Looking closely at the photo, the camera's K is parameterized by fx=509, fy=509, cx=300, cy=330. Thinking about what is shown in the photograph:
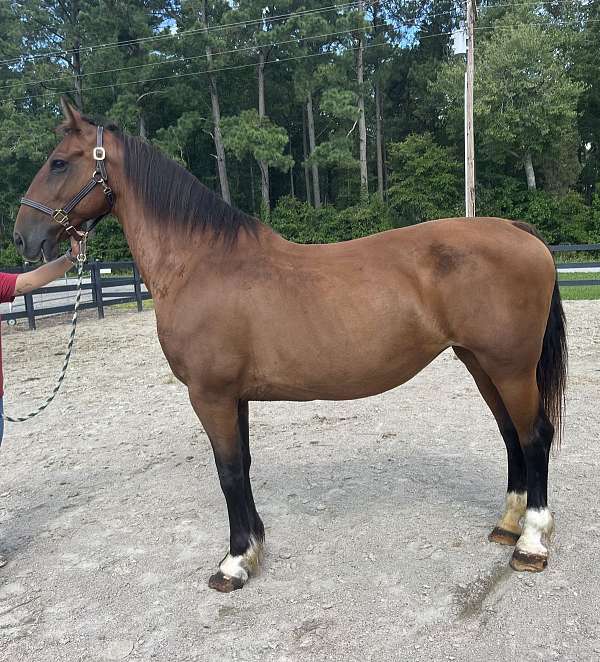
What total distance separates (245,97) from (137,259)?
111 ft

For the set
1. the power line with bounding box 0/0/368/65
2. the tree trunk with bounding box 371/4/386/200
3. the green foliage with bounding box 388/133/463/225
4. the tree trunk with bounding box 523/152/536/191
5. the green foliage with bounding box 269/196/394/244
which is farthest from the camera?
the tree trunk with bounding box 371/4/386/200

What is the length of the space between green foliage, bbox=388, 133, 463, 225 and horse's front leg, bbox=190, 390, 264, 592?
2839 centimetres

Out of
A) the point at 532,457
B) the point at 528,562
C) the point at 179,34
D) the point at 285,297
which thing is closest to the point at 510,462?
the point at 532,457

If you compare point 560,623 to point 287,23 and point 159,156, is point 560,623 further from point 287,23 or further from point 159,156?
point 287,23

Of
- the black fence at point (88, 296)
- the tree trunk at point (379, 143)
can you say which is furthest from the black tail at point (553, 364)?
the tree trunk at point (379, 143)

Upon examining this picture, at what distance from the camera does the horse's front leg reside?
8.23 feet

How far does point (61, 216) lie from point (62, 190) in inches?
5.3

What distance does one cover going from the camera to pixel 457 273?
2.46m

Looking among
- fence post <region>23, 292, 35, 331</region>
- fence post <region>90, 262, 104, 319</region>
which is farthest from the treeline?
fence post <region>23, 292, 35, 331</region>

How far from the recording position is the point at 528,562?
2.49 metres

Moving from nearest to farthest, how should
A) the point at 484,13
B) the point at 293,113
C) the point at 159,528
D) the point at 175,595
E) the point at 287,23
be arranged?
the point at 175,595 → the point at 159,528 → the point at 287,23 → the point at 484,13 → the point at 293,113

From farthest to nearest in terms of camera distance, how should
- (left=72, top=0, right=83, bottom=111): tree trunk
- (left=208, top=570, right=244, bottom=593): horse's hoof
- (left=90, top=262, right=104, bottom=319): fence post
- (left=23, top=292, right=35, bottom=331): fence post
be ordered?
(left=72, top=0, right=83, bottom=111): tree trunk → (left=90, top=262, right=104, bottom=319): fence post → (left=23, top=292, right=35, bottom=331): fence post → (left=208, top=570, right=244, bottom=593): horse's hoof

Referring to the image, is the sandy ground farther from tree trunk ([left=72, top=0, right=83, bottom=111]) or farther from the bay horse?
tree trunk ([left=72, top=0, right=83, bottom=111])

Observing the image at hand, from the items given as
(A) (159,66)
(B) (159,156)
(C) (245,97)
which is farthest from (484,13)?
(B) (159,156)
